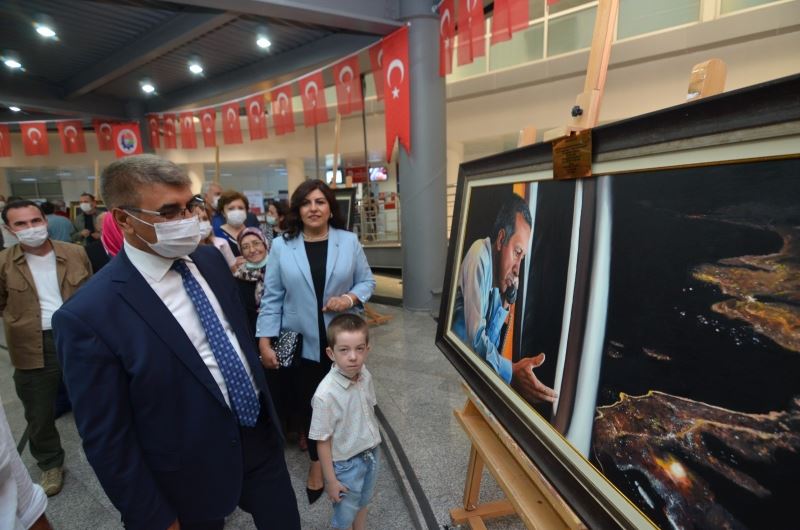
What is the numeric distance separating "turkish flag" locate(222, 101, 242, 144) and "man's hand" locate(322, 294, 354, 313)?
7528mm

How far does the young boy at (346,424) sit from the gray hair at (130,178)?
744mm

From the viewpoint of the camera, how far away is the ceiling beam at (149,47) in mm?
5334

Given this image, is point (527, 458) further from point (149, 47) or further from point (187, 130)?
point (187, 130)

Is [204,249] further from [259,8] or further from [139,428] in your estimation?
[259,8]

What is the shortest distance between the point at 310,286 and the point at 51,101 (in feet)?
33.2

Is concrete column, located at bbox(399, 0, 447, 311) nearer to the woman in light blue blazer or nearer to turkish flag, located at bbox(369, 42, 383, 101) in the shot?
turkish flag, located at bbox(369, 42, 383, 101)

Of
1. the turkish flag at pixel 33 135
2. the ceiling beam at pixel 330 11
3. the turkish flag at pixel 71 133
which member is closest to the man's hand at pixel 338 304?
the ceiling beam at pixel 330 11

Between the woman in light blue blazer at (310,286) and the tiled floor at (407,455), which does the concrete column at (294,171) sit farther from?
the woman in light blue blazer at (310,286)

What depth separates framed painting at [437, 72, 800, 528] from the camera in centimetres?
54

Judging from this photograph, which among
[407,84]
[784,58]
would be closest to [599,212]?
[407,84]

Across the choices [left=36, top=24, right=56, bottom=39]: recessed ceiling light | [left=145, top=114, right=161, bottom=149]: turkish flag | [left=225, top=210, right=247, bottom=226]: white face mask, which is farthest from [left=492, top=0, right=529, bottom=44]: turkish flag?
[left=145, top=114, right=161, bottom=149]: turkish flag

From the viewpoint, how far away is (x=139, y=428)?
1.06 meters

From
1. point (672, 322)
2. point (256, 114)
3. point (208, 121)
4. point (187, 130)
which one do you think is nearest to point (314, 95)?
point (256, 114)

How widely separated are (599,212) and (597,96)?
0.33m
